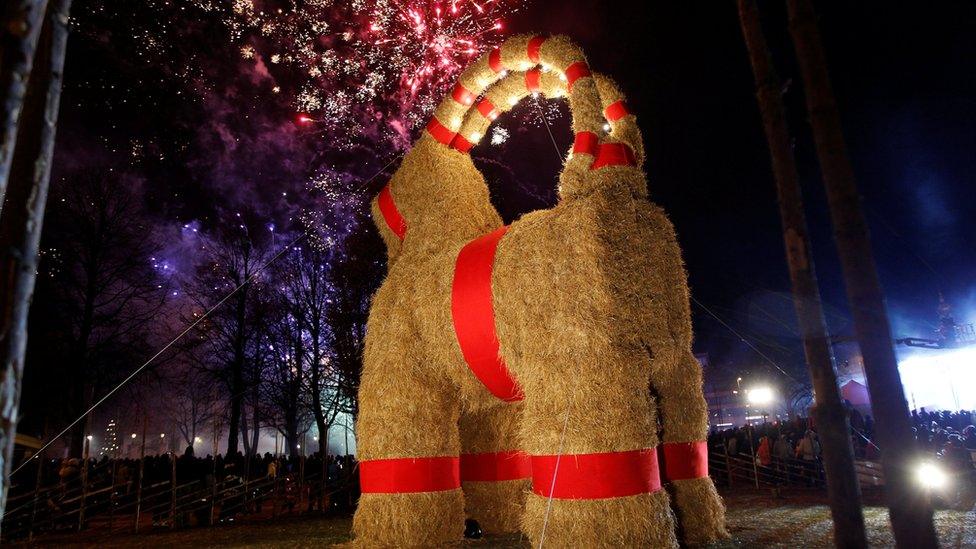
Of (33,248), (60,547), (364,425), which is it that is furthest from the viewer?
(60,547)

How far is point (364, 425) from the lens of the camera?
5801 millimetres

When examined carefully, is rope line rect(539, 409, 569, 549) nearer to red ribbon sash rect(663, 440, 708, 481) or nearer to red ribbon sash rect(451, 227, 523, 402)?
red ribbon sash rect(451, 227, 523, 402)

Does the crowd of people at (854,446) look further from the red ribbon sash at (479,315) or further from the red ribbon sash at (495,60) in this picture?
the red ribbon sash at (495,60)

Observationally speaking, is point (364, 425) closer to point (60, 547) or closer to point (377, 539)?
point (377, 539)

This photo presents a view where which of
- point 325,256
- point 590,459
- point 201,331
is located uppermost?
point 325,256

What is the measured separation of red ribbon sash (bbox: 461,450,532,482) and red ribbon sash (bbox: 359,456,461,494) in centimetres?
85

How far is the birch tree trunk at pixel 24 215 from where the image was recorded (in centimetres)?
148

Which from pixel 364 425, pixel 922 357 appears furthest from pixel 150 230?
pixel 922 357

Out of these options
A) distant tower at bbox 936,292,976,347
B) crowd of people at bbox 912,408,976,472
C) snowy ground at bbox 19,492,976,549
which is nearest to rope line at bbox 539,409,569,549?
snowy ground at bbox 19,492,976,549

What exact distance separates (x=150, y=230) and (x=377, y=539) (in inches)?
635

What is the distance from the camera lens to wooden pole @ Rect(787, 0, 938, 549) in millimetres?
2293

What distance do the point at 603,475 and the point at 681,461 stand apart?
1.31m

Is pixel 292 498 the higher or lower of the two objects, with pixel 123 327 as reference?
lower

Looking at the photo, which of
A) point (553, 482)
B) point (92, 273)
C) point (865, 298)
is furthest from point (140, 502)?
point (865, 298)
